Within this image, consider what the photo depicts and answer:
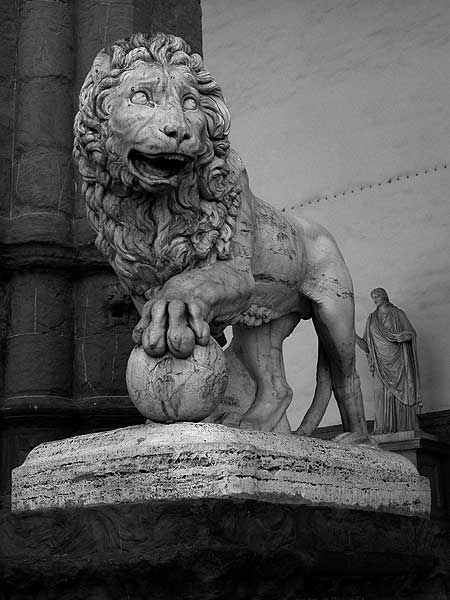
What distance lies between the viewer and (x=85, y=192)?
2.94 metres

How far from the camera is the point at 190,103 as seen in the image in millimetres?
2816

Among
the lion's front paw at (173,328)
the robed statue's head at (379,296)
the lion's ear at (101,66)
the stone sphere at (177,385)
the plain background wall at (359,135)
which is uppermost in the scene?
the plain background wall at (359,135)

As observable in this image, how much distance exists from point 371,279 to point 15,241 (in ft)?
26.0

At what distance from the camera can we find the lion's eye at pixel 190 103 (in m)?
2.81

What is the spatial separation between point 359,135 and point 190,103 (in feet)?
30.1

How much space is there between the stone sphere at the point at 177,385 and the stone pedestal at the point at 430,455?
6882mm

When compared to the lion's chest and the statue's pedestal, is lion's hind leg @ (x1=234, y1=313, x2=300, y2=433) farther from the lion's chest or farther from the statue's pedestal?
the statue's pedestal

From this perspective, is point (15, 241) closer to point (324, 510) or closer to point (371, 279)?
point (324, 510)

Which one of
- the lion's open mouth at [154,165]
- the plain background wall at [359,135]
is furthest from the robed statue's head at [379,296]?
the lion's open mouth at [154,165]

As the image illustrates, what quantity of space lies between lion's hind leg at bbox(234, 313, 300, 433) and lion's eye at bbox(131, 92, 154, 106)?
0.82 m

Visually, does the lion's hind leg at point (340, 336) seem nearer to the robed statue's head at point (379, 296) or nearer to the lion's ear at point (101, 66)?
the lion's ear at point (101, 66)

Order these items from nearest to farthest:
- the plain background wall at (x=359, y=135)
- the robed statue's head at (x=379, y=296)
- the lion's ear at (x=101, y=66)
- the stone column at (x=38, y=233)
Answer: the lion's ear at (x=101, y=66) < the stone column at (x=38, y=233) < the robed statue's head at (x=379, y=296) < the plain background wall at (x=359, y=135)

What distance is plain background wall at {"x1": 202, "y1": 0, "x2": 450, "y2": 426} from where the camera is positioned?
11.0 m

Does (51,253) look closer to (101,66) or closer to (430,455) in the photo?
(101,66)
